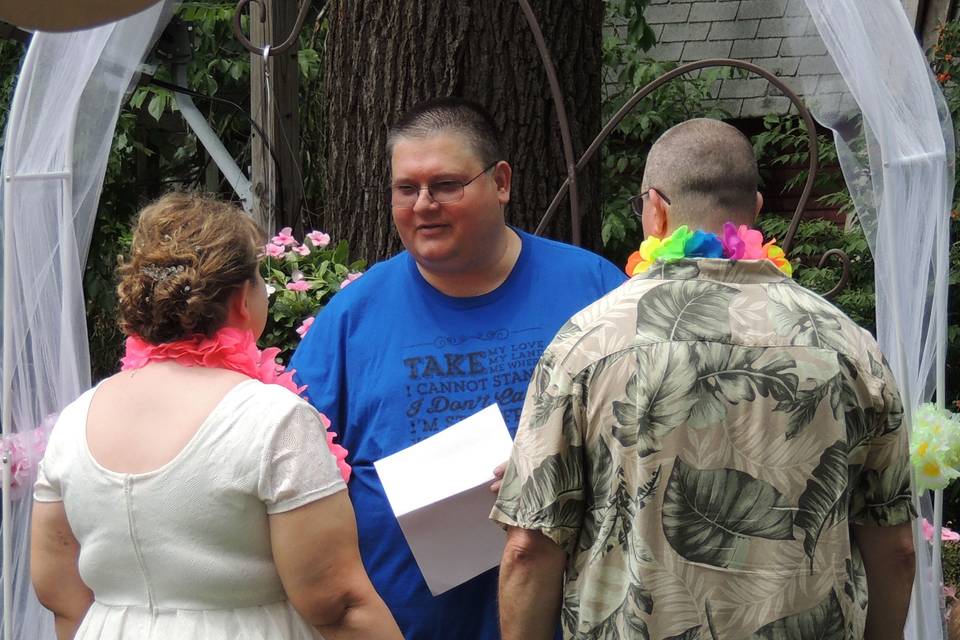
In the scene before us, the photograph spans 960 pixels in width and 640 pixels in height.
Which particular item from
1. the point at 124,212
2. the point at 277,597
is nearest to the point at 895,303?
the point at 277,597

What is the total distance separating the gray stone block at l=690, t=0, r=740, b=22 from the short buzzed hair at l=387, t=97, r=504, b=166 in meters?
5.18

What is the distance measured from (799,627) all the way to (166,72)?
5.17 meters

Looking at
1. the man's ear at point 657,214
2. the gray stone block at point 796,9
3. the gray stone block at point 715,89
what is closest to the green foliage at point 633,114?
the gray stone block at point 715,89

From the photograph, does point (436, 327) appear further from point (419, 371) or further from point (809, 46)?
point (809, 46)

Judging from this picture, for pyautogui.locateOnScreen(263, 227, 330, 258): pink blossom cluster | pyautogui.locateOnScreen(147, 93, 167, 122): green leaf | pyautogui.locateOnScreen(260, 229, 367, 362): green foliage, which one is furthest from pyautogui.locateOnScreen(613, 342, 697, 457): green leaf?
pyautogui.locateOnScreen(147, 93, 167, 122): green leaf

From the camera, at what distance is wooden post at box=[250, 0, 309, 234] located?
4.76m

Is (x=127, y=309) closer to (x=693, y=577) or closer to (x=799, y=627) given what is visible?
(x=693, y=577)

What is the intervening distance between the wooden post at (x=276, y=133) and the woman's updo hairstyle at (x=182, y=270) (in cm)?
272

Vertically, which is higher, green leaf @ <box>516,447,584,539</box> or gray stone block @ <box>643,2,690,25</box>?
gray stone block @ <box>643,2,690,25</box>

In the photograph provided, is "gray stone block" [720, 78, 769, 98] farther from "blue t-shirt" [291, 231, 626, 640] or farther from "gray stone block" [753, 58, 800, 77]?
"blue t-shirt" [291, 231, 626, 640]

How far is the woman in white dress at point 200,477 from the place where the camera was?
1.87 meters

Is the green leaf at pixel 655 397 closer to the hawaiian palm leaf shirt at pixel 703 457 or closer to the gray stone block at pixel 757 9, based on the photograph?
the hawaiian palm leaf shirt at pixel 703 457

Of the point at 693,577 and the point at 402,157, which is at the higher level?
the point at 402,157

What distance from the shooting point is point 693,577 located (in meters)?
1.91
